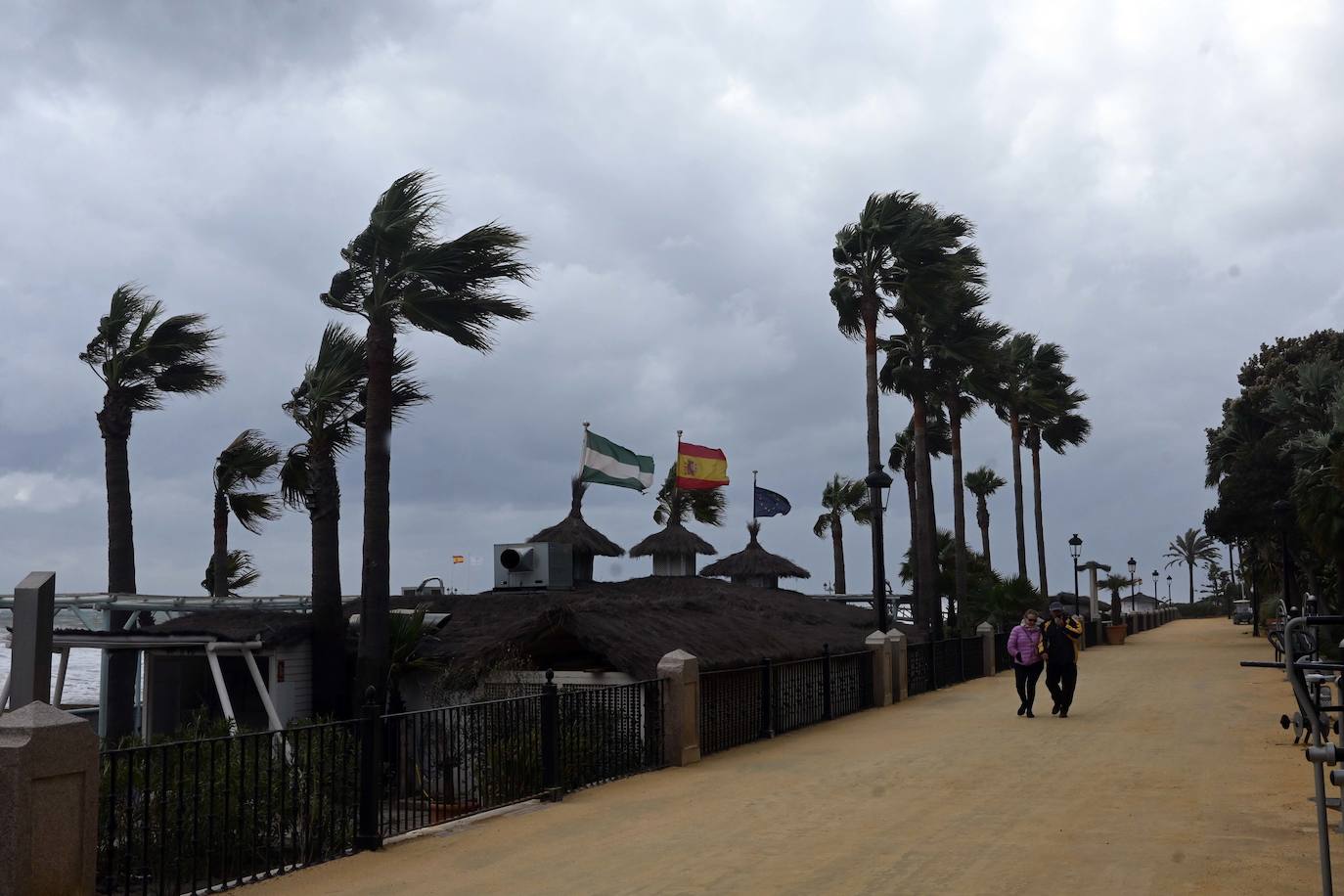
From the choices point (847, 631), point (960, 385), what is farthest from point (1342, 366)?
point (847, 631)

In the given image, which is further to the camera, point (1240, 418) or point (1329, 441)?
point (1240, 418)

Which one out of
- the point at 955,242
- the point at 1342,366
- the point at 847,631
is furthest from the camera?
the point at 1342,366

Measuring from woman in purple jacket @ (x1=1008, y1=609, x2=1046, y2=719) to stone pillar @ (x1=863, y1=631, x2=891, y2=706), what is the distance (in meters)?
3.85

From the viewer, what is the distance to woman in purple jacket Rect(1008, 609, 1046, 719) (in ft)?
60.3

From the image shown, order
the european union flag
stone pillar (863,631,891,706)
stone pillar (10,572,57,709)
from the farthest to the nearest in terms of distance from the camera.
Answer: the european union flag → stone pillar (863,631,891,706) → stone pillar (10,572,57,709)

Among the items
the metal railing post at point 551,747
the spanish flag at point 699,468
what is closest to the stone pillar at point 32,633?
the metal railing post at point 551,747

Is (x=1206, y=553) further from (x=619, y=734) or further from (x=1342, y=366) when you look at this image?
(x=619, y=734)

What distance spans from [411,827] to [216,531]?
20.2m

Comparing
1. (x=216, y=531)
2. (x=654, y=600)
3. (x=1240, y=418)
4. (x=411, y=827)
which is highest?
(x=1240, y=418)

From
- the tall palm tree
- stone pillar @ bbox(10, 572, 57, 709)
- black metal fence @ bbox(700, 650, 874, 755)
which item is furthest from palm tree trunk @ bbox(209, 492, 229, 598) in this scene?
the tall palm tree

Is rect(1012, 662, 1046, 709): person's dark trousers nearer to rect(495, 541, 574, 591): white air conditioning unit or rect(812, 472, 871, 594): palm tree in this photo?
rect(495, 541, 574, 591): white air conditioning unit

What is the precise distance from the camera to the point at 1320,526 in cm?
2414

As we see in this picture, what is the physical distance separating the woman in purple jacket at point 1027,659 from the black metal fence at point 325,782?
6.42 metres

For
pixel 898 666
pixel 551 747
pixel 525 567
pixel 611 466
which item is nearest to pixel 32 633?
pixel 551 747
